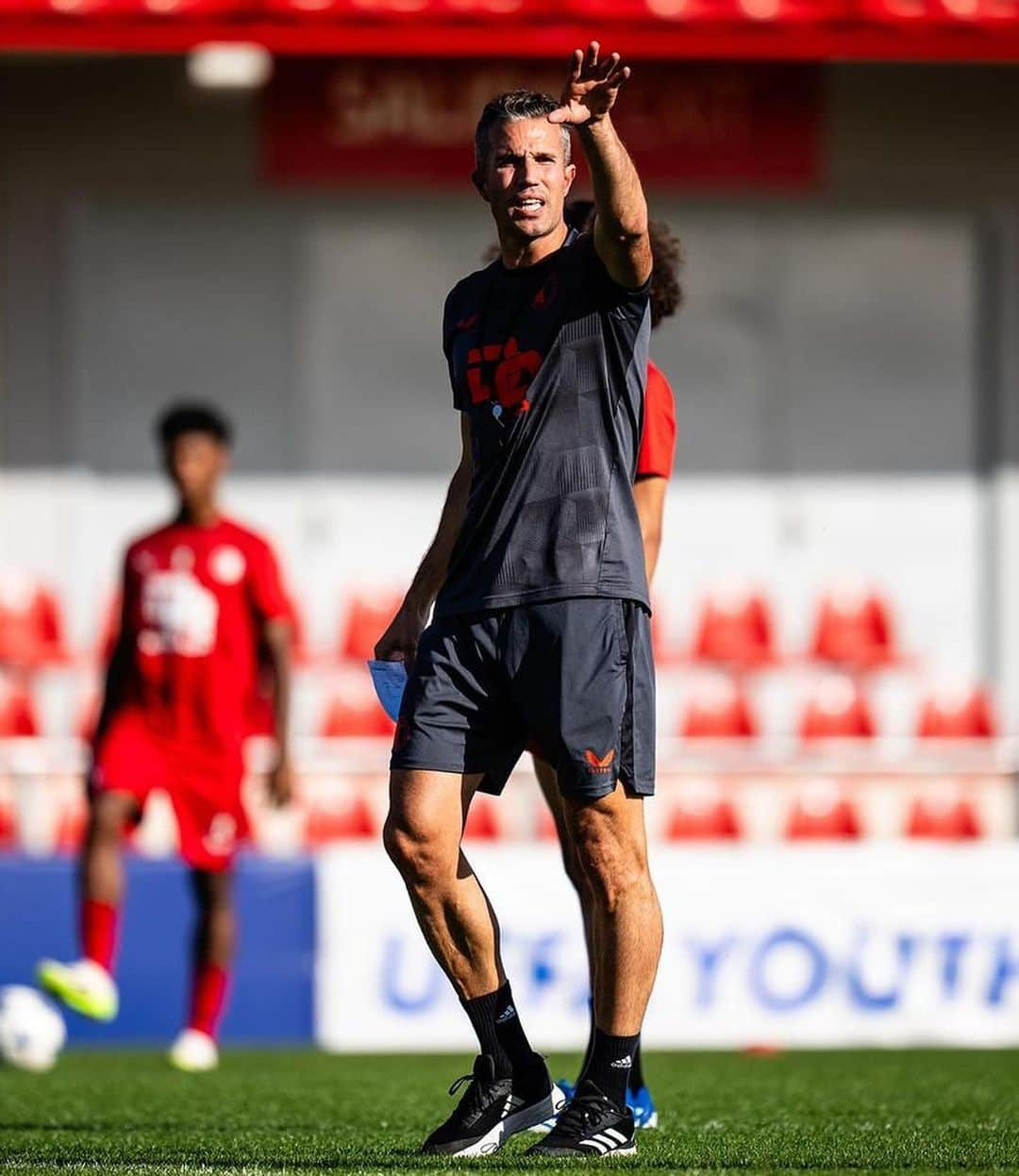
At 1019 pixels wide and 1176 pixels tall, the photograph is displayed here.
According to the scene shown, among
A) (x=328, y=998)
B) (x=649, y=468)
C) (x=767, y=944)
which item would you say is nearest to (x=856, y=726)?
(x=767, y=944)

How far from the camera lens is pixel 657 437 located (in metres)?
5.35

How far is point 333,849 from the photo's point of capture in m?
9.26

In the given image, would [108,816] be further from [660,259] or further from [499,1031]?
[499,1031]

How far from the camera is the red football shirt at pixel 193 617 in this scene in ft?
26.5

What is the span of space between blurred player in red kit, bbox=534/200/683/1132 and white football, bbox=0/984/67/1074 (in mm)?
3093

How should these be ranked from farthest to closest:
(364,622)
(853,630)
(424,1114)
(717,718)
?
(853,630) < (364,622) < (717,718) < (424,1114)

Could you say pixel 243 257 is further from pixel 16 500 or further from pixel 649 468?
pixel 649 468

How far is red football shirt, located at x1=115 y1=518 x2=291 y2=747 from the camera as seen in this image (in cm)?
808

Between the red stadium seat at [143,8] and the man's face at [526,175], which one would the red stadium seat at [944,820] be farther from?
the man's face at [526,175]

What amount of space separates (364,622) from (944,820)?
3.01 meters

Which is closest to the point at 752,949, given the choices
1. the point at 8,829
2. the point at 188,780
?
the point at 188,780

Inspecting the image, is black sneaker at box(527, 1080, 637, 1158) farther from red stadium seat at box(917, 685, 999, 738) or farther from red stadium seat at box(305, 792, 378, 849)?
red stadium seat at box(917, 685, 999, 738)

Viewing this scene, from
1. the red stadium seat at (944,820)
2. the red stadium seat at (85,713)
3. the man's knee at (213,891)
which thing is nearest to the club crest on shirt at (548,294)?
the man's knee at (213,891)

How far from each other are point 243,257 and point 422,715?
8693mm
